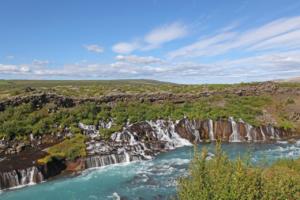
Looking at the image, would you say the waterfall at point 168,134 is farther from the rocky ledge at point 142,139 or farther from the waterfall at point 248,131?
the waterfall at point 248,131

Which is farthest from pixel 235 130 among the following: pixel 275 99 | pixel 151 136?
pixel 275 99

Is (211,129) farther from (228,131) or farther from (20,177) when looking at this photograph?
(20,177)

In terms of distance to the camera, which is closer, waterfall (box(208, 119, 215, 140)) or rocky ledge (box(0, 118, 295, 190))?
rocky ledge (box(0, 118, 295, 190))

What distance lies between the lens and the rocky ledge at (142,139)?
31.0m

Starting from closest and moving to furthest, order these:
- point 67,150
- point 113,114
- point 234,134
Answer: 1. point 67,150
2. point 234,134
3. point 113,114

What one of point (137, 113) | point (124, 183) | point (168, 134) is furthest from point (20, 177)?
point (137, 113)

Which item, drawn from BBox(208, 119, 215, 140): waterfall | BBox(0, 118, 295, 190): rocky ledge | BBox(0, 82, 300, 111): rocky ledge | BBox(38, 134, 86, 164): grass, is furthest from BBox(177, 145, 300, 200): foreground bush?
BBox(0, 82, 300, 111): rocky ledge

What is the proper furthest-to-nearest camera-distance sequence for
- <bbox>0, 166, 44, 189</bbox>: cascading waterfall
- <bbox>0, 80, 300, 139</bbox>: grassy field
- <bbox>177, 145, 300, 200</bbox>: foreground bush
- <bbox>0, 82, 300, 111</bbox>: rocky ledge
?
1. <bbox>0, 82, 300, 111</bbox>: rocky ledge
2. <bbox>0, 80, 300, 139</bbox>: grassy field
3. <bbox>0, 166, 44, 189</bbox>: cascading waterfall
4. <bbox>177, 145, 300, 200</bbox>: foreground bush

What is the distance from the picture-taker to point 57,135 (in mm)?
43219

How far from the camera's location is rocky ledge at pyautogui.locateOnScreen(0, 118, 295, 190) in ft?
102

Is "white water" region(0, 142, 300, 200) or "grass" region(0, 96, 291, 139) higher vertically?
"grass" region(0, 96, 291, 139)

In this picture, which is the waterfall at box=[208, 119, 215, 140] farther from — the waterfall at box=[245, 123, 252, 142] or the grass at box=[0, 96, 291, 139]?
the waterfall at box=[245, 123, 252, 142]

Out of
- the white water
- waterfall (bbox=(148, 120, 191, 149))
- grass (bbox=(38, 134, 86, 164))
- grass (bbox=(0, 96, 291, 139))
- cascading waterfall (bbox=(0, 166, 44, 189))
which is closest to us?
the white water

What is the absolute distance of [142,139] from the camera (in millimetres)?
43000
